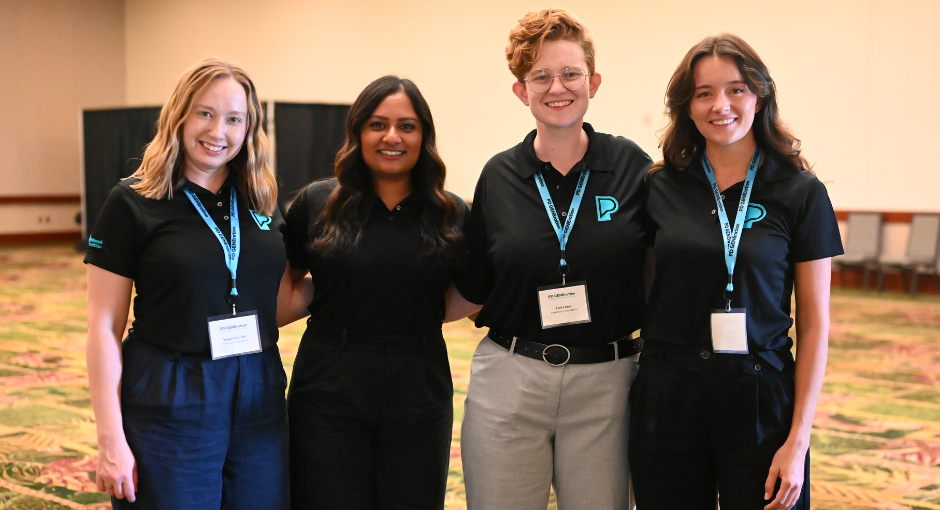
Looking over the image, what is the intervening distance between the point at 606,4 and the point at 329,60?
5.41m

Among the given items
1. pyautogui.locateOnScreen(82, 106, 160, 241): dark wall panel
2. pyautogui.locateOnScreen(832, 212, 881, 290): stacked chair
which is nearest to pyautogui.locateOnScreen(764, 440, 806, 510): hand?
pyautogui.locateOnScreen(832, 212, 881, 290): stacked chair

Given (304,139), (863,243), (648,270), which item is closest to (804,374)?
(648,270)

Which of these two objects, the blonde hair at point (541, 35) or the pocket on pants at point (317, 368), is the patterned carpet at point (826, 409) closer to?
the pocket on pants at point (317, 368)

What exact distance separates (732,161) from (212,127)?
138cm

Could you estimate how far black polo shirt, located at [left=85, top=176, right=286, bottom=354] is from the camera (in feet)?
6.15

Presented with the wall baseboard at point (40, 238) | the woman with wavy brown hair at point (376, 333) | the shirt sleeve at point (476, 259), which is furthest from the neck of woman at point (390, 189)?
the wall baseboard at point (40, 238)

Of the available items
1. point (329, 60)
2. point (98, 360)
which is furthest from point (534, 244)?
point (329, 60)

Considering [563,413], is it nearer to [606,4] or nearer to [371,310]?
[371,310]

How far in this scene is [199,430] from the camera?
1909 millimetres

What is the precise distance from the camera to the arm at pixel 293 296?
2.31 m

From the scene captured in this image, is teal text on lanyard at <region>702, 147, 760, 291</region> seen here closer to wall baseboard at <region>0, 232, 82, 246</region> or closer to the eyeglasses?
the eyeglasses

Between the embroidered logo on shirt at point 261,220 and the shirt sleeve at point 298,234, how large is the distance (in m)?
0.17

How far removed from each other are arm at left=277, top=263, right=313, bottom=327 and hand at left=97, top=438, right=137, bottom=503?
1.93 ft

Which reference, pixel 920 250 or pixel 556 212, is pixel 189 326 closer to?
pixel 556 212
